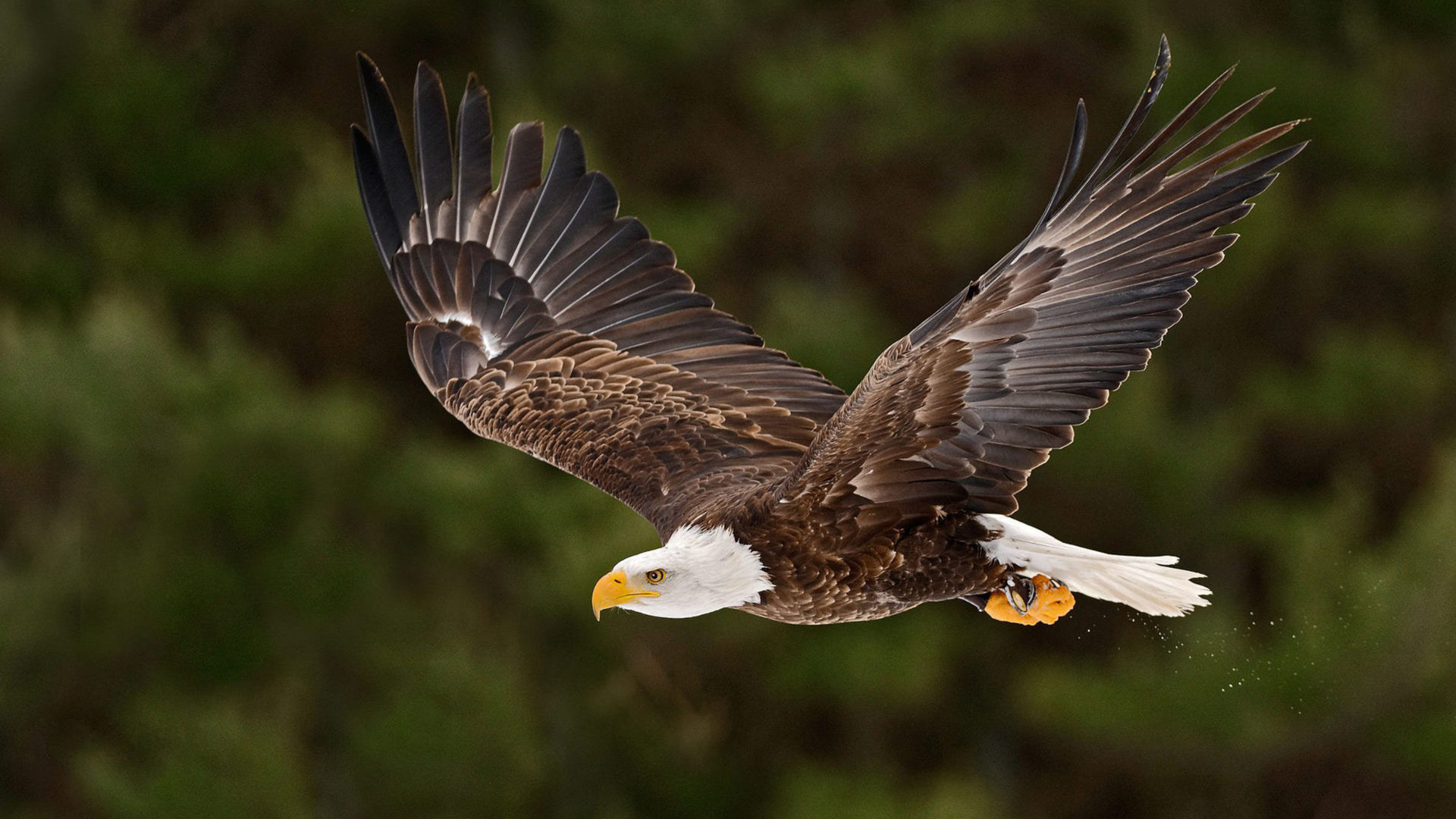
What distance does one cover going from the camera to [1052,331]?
15.6 feet

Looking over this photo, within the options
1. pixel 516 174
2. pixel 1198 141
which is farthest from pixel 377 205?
pixel 1198 141

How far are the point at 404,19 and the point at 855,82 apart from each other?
14.5 feet

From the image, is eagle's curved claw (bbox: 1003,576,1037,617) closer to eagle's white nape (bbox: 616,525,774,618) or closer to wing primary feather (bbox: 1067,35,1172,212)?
eagle's white nape (bbox: 616,525,774,618)

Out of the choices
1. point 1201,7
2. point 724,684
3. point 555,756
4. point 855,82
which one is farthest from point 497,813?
point 1201,7


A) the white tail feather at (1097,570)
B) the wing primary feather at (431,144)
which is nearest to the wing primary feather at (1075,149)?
the white tail feather at (1097,570)

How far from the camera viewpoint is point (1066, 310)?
475 centimetres

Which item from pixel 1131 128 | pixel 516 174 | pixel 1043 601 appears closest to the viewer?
pixel 1131 128

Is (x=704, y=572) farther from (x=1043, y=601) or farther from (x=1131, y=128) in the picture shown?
(x=1131, y=128)

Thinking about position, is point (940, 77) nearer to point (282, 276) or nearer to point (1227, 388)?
point (1227, 388)

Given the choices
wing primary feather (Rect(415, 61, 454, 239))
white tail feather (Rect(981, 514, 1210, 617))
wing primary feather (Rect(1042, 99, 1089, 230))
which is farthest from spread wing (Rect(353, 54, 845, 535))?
wing primary feather (Rect(1042, 99, 1089, 230))

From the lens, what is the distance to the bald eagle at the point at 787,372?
15.4 ft

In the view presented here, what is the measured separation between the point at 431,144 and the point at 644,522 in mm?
7503

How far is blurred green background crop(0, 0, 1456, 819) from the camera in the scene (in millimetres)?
14891

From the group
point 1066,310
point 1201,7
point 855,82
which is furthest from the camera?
point 1201,7
